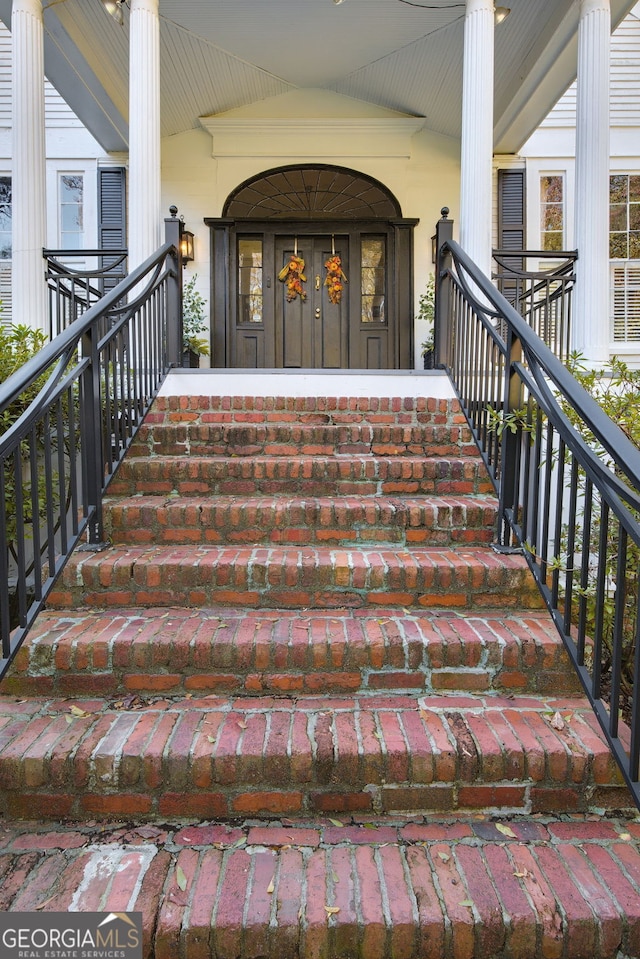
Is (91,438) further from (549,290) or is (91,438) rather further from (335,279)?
(335,279)

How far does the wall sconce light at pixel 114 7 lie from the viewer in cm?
435

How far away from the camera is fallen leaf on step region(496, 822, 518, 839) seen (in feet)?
4.77

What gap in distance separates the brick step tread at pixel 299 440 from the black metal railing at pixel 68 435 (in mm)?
179

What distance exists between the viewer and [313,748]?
1.53 m

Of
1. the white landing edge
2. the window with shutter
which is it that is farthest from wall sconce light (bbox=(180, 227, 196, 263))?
the window with shutter

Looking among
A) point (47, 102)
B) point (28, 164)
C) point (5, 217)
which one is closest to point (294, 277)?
point (28, 164)

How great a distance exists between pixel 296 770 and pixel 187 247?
230 inches

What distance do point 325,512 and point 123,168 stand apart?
5800 millimetres

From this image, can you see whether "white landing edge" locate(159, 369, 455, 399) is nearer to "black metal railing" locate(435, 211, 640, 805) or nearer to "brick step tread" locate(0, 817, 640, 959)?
"black metal railing" locate(435, 211, 640, 805)

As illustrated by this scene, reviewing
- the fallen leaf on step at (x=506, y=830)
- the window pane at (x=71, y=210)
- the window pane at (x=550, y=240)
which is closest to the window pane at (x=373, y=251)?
the window pane at (x=550, y=240)

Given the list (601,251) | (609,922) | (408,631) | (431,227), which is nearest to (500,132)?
(431,227)

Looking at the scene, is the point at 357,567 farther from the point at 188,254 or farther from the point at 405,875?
the point at 188,254

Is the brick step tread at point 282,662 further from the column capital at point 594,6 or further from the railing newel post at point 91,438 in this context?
the column capital at point 594,6

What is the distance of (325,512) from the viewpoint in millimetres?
2414
